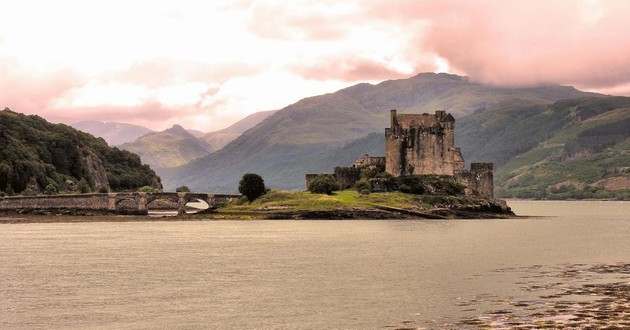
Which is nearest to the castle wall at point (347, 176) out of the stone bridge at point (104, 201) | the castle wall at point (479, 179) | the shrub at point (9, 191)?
the castle wall at point (479, 179)

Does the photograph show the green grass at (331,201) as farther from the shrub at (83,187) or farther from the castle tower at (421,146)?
the shrub at (83,187)

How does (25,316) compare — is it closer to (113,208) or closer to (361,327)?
(361,327)

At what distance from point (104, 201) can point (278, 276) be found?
112 m

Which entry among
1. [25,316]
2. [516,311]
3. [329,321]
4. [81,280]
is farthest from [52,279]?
[516,311]

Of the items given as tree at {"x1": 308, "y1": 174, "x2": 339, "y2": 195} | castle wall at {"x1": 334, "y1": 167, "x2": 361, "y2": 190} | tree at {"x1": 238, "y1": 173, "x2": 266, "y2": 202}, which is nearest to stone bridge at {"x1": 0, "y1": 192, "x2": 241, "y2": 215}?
tree at {"x1": 238, "y1": 173, "x2": 266, "y2": 202}

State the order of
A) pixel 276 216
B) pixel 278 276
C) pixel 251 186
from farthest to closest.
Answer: pixel 251 186, pixel 276 216, pixel 278 276

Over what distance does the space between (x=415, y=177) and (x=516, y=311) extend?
Result: 102m

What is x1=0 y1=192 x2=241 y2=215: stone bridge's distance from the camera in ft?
514

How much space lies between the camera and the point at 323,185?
144 metres

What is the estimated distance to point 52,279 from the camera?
187ft

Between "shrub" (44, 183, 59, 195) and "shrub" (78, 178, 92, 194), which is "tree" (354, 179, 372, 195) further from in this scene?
"shrub" (78, 178, 92, 194)

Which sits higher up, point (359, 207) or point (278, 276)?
point (359, 207)

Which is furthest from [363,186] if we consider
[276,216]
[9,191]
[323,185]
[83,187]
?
[83,187]

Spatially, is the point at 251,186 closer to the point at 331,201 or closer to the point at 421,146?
the point at 331,201
